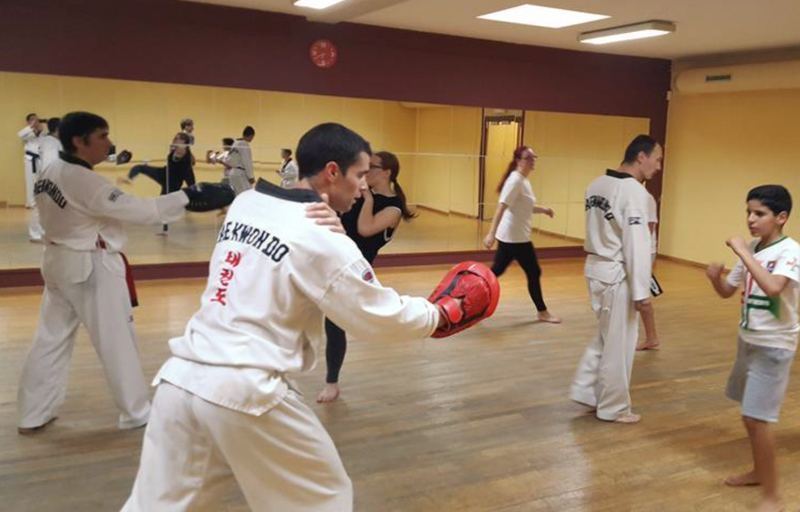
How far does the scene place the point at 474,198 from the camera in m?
8.45

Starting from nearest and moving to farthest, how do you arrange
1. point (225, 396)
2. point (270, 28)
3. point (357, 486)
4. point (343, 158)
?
point (225, 396) < point (343, 158) < point (357, 486) < point (270, 28)

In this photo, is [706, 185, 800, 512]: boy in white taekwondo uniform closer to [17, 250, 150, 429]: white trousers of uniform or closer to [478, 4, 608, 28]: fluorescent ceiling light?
[17, 250, 150, 429]: white trousers of uniform

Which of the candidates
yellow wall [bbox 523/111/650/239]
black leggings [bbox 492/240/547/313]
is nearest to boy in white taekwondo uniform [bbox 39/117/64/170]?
black leggings [bbox 492/240/547/313]

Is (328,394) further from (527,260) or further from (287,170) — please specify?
(287,170)

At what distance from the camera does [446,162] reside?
27.0 ft

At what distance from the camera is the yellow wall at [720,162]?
24.9 ft

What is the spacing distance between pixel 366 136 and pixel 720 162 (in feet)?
14.0

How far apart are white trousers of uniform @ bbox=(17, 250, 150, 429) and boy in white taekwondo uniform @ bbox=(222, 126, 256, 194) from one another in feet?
11.5

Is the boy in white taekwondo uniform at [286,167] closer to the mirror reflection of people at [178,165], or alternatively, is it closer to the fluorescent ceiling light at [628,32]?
the mirror reflection of people at [178,165]

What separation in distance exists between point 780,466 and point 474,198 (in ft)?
18.6

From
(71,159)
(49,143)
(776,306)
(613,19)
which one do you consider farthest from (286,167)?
(776,306)

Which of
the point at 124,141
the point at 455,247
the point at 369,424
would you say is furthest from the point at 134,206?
the point at 455,247

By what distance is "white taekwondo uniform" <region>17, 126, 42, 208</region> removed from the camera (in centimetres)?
611

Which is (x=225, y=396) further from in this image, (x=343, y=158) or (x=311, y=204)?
(x=343, y=158)
